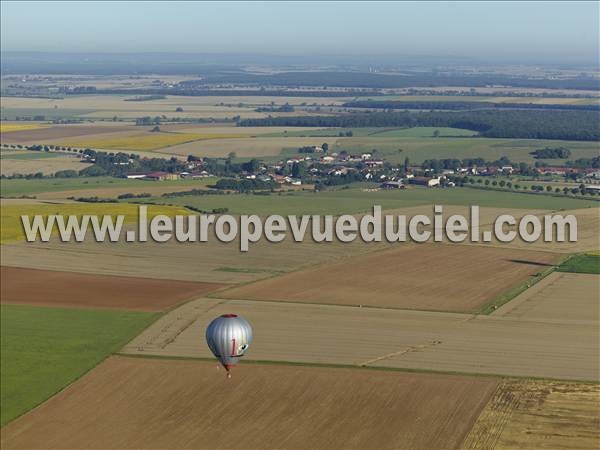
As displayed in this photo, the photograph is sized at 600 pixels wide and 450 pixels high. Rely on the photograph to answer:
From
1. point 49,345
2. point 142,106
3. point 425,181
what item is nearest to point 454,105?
point 142,106

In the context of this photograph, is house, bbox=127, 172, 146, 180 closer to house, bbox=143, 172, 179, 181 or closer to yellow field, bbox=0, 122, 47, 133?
house, bbox=143, 172, 179, 181

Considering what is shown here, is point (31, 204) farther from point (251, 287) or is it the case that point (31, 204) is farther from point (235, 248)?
point (251, 287)

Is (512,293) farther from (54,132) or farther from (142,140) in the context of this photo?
(54,132)

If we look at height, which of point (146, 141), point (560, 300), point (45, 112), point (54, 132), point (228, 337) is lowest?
point (560, 300)

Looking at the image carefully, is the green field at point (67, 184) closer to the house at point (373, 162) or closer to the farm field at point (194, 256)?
the house at point (373, 162)

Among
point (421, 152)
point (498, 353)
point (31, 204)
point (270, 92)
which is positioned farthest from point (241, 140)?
point (270, 92)

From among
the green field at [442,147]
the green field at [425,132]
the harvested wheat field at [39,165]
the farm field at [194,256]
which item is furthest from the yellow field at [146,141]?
the farm field at [194,256]
